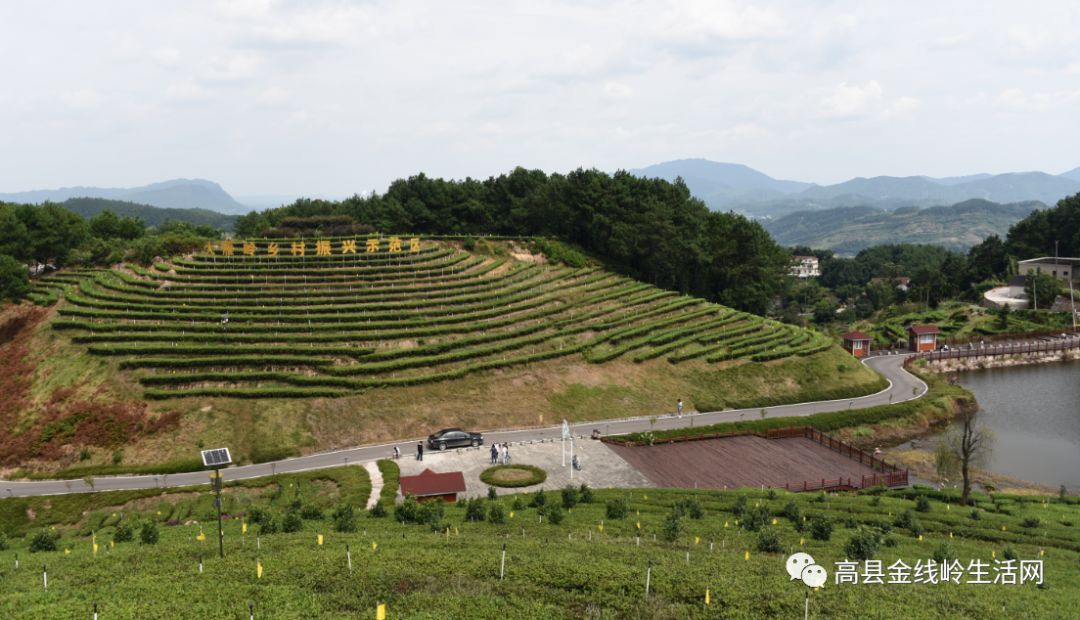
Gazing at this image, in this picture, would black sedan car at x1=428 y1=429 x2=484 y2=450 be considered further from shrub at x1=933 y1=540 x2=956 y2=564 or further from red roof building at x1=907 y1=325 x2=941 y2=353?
red roof building at x1=907 y1=325 x2=941 y2=353

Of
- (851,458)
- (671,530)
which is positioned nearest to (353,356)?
(671,530)

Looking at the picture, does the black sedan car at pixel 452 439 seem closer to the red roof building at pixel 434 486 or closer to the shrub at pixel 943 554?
the red roof building at pixel 434 486

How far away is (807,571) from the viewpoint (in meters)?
15.8

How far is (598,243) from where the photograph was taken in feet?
304

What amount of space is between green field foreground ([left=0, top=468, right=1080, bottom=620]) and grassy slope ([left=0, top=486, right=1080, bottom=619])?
0.06 meters

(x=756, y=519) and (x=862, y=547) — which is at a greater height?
(x=862, y=547)

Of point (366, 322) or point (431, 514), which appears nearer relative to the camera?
point (431, 514)

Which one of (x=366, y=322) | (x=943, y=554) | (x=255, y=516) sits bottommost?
(x=943, y=554)

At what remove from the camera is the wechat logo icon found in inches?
611

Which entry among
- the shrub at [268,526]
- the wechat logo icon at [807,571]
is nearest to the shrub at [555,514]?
the shrub at [268,526]

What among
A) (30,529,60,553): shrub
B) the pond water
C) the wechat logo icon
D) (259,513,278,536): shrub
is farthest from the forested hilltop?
the wechat logo icon

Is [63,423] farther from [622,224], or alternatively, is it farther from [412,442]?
[622,224]

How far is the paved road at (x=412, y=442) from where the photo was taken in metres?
40.8

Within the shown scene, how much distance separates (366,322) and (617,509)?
35.5 metres
